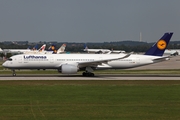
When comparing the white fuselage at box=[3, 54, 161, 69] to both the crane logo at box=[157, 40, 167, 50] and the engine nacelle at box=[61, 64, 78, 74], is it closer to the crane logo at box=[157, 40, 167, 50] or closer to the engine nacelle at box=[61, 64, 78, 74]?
the engine nacelle at box=[61, 64, 78, 74]

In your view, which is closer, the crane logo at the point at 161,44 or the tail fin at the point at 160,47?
the tail fin at the point at 160,47
